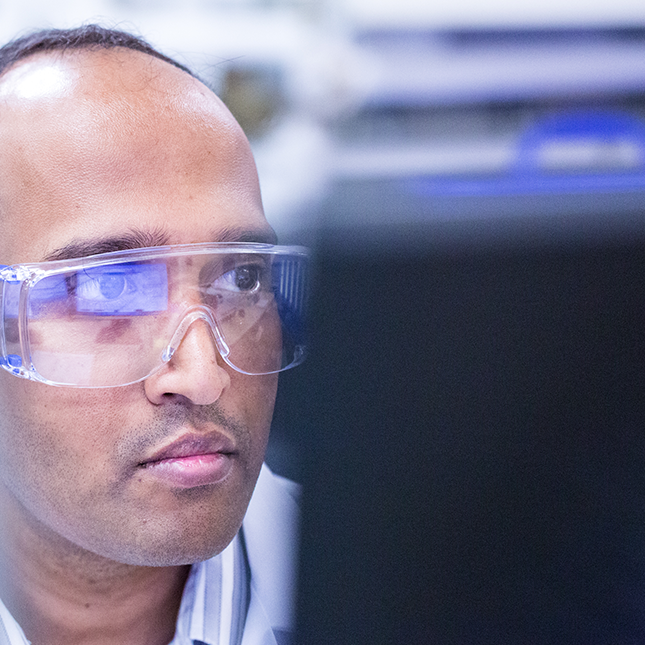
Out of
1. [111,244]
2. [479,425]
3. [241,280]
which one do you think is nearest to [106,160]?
[111,244]

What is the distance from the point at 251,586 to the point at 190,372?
395mm

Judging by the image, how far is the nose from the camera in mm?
887

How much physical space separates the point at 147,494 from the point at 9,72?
67 centimetres

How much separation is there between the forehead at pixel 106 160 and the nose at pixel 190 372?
0.12 m

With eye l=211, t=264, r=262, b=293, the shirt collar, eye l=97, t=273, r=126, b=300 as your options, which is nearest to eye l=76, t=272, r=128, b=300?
eye l=97, t=273, r=126, b=300

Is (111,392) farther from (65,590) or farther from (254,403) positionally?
(65,590)

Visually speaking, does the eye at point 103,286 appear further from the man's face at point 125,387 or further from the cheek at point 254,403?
the cheek at point 254,403

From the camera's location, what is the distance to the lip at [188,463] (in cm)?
89

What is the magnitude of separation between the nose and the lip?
5 centimetres

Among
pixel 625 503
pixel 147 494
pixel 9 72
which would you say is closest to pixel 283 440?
pixel 147 494

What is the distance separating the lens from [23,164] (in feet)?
3.15

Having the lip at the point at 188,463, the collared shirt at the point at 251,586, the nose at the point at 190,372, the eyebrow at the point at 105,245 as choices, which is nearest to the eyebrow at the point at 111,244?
the eyebrow at the point at 105,245

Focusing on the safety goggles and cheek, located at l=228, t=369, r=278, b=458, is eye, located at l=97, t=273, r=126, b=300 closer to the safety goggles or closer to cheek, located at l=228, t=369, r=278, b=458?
the safety goggles

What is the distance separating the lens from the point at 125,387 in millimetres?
898
